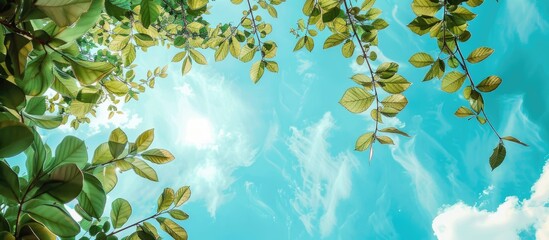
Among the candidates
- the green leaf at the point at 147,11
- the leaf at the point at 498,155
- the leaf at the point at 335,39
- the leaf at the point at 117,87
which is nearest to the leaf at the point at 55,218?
the leaf at the point at 117,87

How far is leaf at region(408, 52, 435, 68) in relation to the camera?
1.15m

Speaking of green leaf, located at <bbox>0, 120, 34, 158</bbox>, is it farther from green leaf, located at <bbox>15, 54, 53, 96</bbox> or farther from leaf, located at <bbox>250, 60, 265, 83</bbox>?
leaf, located at <bbox>250, 60, 265, 83</bbox>

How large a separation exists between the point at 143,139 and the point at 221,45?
84 cm

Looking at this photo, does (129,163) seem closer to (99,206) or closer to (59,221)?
(99,206)

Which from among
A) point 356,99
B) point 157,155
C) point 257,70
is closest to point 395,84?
point 356,99

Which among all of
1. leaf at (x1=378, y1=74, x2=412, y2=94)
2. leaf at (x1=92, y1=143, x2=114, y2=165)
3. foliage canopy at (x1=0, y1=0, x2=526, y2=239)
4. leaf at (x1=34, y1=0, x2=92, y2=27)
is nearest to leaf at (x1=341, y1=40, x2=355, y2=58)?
foliage canopy at (x1=0, y1=0, x2=526, y2=239)

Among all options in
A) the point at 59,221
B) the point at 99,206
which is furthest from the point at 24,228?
the point at 99,206

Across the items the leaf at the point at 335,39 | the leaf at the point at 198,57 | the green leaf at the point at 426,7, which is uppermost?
the green leaf at the point at 426,7

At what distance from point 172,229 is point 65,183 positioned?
492 millimetres

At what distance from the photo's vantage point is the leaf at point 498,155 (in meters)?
1.06

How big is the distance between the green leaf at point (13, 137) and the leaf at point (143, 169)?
43cm

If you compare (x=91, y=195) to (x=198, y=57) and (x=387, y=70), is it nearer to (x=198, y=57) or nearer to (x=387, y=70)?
(x=387, y=70)

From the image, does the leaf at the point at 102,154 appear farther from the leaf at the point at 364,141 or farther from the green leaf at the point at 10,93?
the leaf at the point at 364,141

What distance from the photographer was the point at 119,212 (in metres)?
0.99
